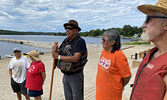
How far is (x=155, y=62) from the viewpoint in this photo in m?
1.13

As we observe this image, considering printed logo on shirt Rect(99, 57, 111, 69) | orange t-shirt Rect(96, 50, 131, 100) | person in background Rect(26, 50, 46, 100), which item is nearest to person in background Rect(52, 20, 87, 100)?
printed logo on shirt Rect(99, 57, 111, 69)

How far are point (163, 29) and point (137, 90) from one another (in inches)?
25.6

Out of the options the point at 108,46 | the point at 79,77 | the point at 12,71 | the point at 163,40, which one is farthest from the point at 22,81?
the point at 163,40

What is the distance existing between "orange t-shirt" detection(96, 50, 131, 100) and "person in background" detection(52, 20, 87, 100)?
0.69 meters

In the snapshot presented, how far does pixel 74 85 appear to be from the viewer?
292 centimetres

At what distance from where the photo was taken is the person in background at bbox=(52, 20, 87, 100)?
9.22 ft

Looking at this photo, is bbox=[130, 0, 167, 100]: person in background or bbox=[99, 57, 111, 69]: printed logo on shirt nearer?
bbox=[130, 0, 167, 100]: person in background

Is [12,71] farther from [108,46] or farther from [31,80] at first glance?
[108,46]

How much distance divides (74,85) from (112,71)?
107 centimetres

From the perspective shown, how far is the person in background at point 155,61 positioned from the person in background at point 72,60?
1.75 metres

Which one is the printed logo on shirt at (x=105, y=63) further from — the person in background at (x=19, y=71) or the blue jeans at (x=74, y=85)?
the person in background at (x=19, y=71)

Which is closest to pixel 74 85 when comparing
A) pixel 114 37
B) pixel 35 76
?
pixel 35 76

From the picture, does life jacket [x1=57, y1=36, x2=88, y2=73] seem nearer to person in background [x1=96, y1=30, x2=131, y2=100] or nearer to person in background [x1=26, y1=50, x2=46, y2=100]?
person in background [x1=96, y1=30, x2=131, y2=100]

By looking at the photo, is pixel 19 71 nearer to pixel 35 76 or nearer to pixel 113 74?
pixel 35 76
